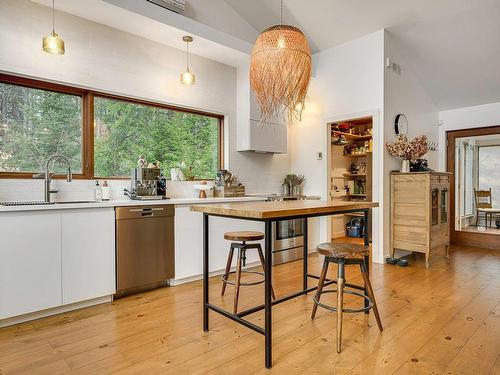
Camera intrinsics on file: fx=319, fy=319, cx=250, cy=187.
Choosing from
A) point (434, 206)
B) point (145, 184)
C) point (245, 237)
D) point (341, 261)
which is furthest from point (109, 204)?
point (434, 206)

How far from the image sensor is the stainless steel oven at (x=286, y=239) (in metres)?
4.26

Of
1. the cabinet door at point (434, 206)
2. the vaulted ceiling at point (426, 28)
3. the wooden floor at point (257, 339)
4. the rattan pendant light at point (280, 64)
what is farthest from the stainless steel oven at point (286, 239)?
the vaulted ceiling at point (426, 28)

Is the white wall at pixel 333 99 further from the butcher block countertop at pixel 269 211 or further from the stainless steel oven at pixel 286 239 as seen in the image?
the butcher block countertop at pixel 269 211

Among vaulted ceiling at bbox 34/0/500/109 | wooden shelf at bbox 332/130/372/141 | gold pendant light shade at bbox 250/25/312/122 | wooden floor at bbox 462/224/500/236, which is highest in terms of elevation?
vaulted ceiling at bbox 34/0/500/109

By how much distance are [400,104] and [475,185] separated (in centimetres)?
223

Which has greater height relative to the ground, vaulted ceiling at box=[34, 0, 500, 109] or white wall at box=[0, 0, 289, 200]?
vaulted ceiling at box=[34, 0, 500, 109]

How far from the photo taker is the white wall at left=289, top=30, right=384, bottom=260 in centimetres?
444

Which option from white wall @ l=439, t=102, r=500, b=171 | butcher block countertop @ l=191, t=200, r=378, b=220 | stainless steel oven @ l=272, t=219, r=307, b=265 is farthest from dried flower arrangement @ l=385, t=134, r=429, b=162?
butcher block countertop @ l=191, t=200, r=378, b=220

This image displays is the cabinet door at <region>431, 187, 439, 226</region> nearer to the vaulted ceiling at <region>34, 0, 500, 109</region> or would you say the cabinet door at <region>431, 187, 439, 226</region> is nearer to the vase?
the vase

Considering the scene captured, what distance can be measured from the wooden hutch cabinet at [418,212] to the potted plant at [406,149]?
0.22 metres

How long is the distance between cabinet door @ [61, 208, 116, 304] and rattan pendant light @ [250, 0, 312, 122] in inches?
70.9

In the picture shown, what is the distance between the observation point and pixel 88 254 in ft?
9.13

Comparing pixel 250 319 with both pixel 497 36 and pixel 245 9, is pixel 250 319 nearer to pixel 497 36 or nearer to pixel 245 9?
pixel 245 9

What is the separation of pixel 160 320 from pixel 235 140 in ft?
9.51
